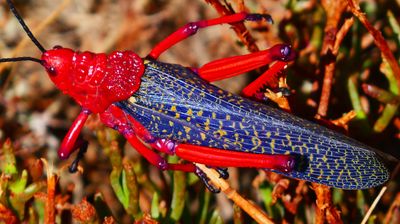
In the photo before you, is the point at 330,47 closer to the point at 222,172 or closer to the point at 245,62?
the point at 245,62

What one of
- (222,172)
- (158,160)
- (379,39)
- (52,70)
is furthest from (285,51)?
(52,70)

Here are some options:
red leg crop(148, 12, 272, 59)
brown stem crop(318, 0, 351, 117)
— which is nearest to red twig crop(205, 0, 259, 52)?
red leg crop(148, 12, 272, 59)

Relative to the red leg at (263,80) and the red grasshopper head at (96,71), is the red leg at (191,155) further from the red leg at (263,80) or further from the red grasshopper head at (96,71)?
the red leg at (263,80)

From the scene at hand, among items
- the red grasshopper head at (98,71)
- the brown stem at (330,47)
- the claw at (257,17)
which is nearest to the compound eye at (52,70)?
the red grasshopper head at (98,71)

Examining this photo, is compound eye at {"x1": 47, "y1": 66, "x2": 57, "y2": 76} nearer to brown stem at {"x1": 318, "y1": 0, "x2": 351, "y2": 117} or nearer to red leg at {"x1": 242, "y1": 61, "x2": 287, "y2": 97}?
red leg at {"x1": 242, "y1": 61, "x2": 287, "y2": 97}

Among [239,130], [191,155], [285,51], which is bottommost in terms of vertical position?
[191,155]

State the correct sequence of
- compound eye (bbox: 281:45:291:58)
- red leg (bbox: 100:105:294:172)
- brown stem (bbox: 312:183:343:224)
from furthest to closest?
compound eye (bbox: 281:45:291:58)
red leg (bbox: 100:105:294:172)
brown stem (bbox: 312:183:343:224)
